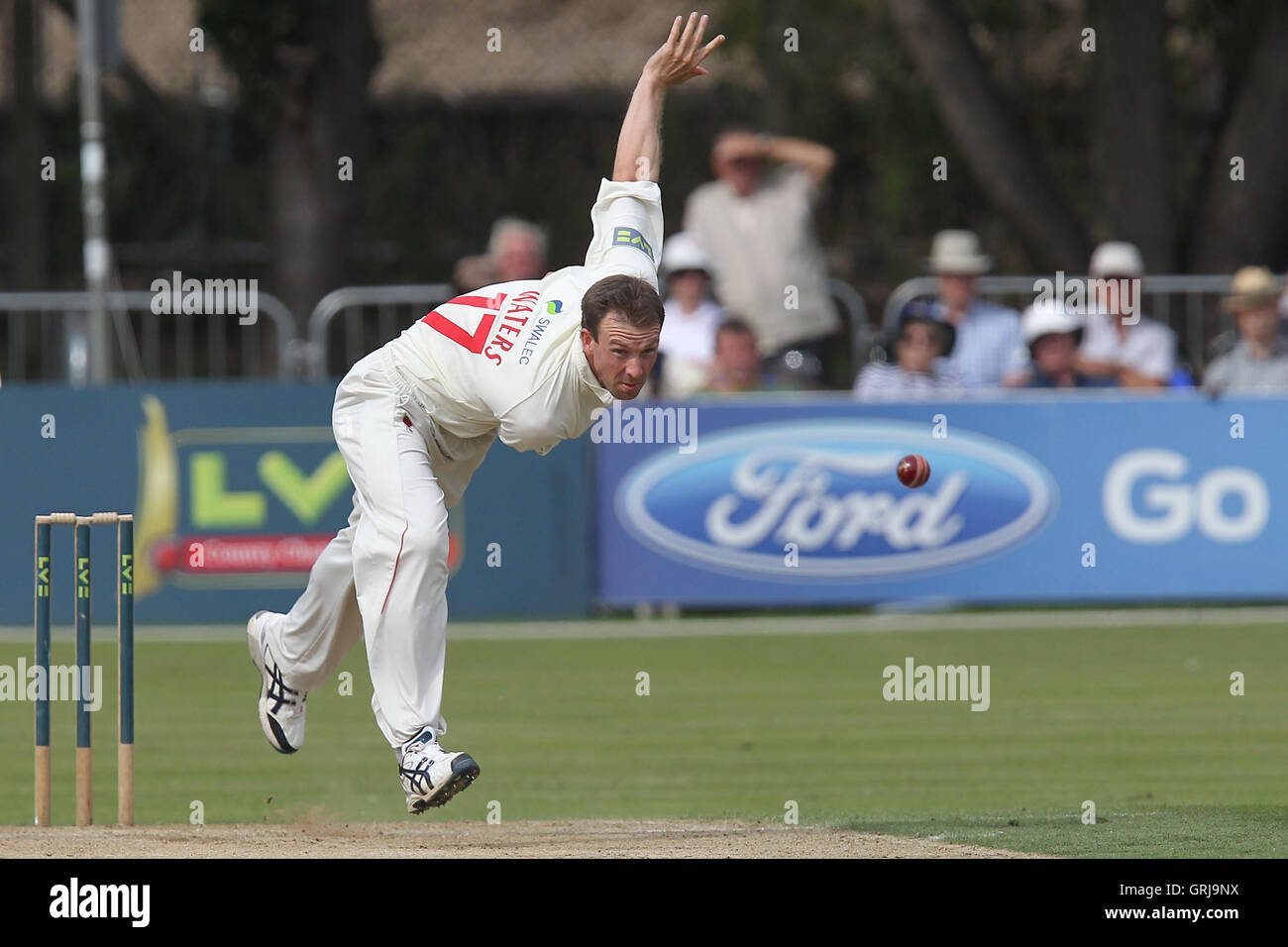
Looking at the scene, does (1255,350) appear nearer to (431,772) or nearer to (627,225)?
(627,225)

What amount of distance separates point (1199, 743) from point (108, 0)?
9511 mm

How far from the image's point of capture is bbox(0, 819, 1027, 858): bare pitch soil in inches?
305

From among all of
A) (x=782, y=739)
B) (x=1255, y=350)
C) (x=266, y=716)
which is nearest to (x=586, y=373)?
(x=266, y=716)

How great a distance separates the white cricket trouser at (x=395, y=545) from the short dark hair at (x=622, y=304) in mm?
845

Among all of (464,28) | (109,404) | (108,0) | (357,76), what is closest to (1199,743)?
(109,404)

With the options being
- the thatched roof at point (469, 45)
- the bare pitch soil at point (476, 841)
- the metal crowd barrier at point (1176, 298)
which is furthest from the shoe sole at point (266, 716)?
the thatched roof at point (469, 45)

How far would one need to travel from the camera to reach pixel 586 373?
25.8 ft

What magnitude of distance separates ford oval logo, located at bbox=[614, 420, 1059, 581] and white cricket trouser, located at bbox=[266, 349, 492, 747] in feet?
22.2

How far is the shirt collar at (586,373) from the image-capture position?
784cm

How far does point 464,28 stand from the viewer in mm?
35031

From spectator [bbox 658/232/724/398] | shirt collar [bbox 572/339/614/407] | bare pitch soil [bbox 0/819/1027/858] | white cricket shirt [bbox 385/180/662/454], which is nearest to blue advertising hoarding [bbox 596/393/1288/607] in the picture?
spectator [bbox 658/232/724/398]

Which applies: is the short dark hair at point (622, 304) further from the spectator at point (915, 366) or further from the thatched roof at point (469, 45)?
the thatched roof at point (469, 45)

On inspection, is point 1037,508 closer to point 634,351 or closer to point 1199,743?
point 1199,743

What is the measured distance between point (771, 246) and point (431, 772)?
947 centimetres
